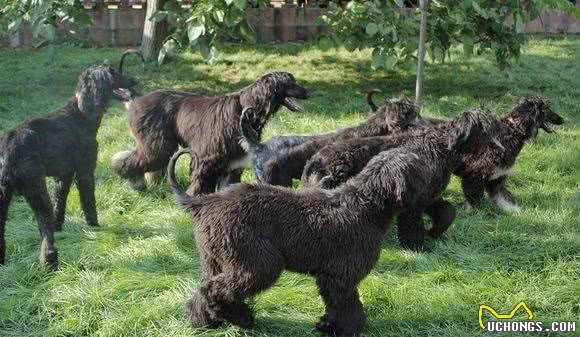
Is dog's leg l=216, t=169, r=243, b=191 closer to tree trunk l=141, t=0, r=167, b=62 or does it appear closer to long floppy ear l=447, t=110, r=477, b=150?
long floppy ear l=447, t=110, r=477, b=150

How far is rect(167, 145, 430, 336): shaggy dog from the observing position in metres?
3.77

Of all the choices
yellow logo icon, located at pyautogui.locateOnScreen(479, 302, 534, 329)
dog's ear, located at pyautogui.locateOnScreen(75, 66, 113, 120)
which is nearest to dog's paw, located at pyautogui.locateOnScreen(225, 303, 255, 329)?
yellow logo icon, located at pyautogui.locateOnScreen(479, 302, 534, 329)

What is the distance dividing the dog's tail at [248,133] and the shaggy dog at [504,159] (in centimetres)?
182

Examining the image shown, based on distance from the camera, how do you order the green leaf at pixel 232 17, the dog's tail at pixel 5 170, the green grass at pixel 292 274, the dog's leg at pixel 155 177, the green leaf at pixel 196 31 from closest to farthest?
1. the green grass at pixel 292 274
2. the dog's tail at pixel 5 170
3. the dog's leg at pixel 155 177
4. the green leaf at pixel 196 31
5. the green leaf at pixel 232 17

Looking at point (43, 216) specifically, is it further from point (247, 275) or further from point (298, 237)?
point (298, 237)

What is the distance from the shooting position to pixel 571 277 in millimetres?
4898

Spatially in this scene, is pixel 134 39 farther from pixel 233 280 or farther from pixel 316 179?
pixel 233 280

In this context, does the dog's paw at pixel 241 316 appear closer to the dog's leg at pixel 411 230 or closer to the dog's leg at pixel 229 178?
the dog's leg at pixel 411 230

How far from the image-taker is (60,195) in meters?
5.54

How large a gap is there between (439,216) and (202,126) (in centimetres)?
221

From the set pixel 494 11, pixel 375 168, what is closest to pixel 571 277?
pixel 375 168

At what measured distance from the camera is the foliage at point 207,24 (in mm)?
7059

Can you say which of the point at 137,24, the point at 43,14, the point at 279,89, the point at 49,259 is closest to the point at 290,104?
the point at 279,89

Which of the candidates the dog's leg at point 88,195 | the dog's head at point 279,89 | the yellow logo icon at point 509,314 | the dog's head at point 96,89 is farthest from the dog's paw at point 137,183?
the yellow logo icon at point 509,314
